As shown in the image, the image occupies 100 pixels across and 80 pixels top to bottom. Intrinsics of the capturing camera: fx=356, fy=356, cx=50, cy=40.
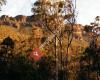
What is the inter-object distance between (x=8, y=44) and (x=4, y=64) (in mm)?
6483

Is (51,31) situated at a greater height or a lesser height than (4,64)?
greater

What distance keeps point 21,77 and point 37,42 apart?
10787 mm

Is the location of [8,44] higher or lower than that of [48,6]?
lower

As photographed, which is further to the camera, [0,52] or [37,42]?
[37,42]

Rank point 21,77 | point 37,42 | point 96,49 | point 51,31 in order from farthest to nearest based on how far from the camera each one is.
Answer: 1. point 37,42
2. point 96,49
3. point 21,77
4. point 51,31

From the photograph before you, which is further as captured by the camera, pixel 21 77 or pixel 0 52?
pixel 0 52

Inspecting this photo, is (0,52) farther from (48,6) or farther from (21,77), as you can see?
(48,6)

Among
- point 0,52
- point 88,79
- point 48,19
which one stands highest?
point 48,19

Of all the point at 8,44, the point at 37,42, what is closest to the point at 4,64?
the point at 8,44

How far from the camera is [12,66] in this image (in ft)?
171

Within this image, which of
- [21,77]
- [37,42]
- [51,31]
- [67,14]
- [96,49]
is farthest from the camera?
[37,42]

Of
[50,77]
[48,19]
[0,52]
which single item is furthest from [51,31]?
[0,52]

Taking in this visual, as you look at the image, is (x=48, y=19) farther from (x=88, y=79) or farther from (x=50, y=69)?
(x=88, y=79)

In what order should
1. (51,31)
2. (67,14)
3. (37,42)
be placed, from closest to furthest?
(67,14) → (51,31) → (37,42)
